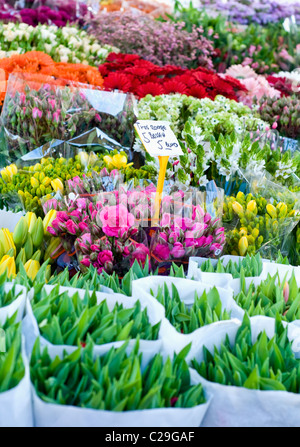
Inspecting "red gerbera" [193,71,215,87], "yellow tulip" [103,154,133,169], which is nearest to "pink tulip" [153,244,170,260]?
"yellow tulip" [103,154,133,169]

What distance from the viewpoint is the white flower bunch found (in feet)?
13.3

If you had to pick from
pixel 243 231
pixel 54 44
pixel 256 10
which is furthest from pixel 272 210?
pixel 256 10

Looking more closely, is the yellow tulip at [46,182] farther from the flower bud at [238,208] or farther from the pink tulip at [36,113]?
the flower bud at [238,208]

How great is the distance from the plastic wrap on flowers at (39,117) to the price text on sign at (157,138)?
2.94ft

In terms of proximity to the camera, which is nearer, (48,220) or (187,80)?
(48,220)

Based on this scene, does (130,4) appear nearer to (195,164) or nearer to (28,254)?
(195,164)

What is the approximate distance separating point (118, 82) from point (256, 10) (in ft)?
11.9

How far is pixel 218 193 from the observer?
1.72 meters

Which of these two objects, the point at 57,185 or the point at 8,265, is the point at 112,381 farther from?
the point at 57,185

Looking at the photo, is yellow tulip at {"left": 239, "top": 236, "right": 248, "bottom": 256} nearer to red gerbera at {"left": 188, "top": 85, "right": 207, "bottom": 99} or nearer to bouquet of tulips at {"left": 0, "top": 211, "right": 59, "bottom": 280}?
bouquet of tulips at {"left": 0, "top": 211, "right": 59, "bottom": 280}

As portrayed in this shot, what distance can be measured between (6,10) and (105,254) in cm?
442

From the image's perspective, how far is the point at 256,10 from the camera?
20.4ft

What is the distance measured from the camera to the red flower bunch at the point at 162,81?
3367 mm

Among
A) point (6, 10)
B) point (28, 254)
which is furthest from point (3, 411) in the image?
point (6, 10)
